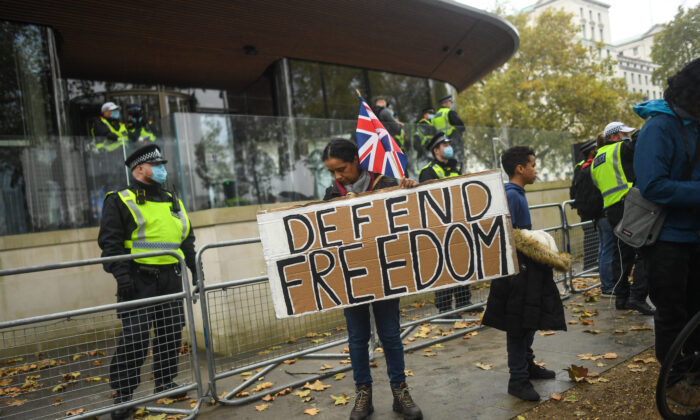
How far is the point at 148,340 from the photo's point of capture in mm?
4414

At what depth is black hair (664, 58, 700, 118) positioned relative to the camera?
3.25m

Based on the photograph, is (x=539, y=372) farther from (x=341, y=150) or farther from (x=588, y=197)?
(x=588, y=197)

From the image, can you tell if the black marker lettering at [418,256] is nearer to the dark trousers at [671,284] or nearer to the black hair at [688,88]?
the dark trousers at [671,284]

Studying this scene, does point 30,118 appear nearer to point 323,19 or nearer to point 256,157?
point 256,157

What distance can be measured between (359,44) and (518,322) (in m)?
10.3

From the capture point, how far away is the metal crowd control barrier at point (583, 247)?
25.9 ft

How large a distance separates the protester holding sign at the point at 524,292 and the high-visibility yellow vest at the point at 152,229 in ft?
9.05

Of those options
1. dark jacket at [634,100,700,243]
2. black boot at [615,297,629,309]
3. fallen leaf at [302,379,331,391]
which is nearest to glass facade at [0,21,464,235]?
fallen leaf at [302,379,331,391]

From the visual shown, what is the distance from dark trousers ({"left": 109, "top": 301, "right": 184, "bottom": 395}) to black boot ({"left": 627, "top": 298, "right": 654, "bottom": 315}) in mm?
5306

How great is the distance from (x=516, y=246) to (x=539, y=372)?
124 cm

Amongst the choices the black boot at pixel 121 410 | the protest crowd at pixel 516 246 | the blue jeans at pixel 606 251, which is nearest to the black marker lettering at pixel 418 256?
the protest crowd at pixel 516 246

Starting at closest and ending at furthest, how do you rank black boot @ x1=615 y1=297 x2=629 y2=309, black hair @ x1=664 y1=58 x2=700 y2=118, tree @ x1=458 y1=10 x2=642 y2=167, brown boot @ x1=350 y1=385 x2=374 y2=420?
black hair @ x1=664 y1=58 x2=700 y2=118
brown boot @ x1=350 y1=385 x2=374 y2=420
black boot @ x1=615 y1=297 x2=629 y2=309
tree @ x1=458 y1=10 x2=642 y2=167

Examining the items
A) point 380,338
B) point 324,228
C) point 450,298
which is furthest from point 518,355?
point 450,298

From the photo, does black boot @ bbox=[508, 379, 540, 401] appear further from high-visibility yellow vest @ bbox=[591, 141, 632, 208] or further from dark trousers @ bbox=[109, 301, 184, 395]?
high-visibility yellow vest @ bbox=[591, 141, 632, 208]
